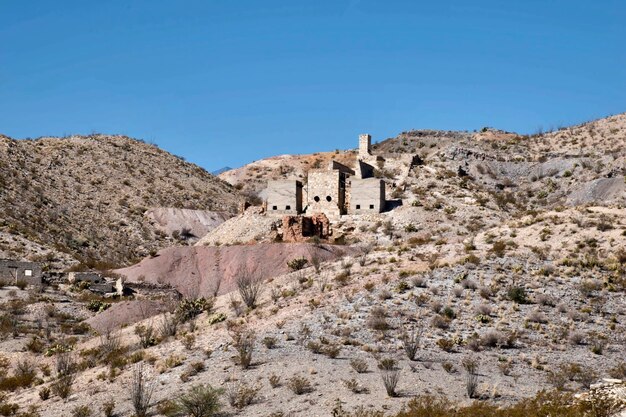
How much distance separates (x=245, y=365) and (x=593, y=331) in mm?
11575

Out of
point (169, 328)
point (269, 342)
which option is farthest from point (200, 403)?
point (169, 328)

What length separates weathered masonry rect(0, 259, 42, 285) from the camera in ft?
138

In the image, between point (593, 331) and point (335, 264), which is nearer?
point (593, 331)

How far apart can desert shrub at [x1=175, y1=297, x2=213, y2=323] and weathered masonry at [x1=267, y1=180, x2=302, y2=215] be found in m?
18.6

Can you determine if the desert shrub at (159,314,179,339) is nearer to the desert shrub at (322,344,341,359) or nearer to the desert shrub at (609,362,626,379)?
the desert shrub at (322,344,341,359)

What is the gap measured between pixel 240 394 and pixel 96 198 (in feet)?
165

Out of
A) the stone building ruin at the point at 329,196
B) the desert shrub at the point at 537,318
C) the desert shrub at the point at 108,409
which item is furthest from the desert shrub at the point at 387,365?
the stone building ruin at the point at 329,196

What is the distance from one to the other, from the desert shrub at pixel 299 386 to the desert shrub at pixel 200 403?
1.88 metres

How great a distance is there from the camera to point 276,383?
69.4ft

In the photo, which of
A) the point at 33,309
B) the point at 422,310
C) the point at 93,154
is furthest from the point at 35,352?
the point at 93,154

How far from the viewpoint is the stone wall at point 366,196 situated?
50219mm

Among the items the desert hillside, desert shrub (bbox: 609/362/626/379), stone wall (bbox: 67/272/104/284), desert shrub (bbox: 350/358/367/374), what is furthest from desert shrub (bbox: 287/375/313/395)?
stone wall (bbox: 67/272/104/284)

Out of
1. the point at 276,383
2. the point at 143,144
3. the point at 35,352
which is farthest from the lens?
the point at 143,144

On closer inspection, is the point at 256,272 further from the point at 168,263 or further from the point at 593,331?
the point at 593,331
